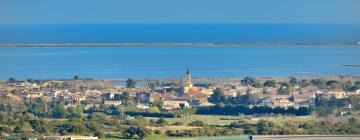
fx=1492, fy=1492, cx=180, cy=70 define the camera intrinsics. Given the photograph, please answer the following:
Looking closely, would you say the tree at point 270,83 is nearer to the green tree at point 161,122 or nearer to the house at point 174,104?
the house at point 174,104

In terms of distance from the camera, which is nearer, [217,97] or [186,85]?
[217,97]

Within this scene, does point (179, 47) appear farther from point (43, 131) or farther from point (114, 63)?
point (43, 131)

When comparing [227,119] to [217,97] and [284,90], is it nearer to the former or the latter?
[217,97]

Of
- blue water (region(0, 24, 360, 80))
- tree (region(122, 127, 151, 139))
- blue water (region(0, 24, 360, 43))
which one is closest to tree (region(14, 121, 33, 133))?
tree (region(122, 127, 151, 139))

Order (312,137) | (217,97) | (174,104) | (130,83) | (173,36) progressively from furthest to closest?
1. (173,36)
2. (130,83)
3. (217,97)
4. (174,104)
5. (312,137)

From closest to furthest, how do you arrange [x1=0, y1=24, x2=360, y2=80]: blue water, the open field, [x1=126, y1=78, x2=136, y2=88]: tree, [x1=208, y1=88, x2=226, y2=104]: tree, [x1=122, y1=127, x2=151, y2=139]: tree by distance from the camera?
the open field
[x1=122, y1=127, x2=151, y2=139]: tree
[x1=208, y1=88, x2=226, y2=104]: tree
[x1=126, y1=78, x2=136, y2=88]: tree
[x1=0, y1=24, x2=360, y2=80]: blue water

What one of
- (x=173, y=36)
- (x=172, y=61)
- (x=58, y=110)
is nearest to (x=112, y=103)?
(x=58, y=110)

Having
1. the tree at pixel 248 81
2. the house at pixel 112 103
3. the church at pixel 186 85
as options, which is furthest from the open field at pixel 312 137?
the tree at pixel 248 81

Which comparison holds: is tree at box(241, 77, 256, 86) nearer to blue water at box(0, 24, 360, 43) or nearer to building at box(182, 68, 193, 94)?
building at box(182, 68, 193, 94)
